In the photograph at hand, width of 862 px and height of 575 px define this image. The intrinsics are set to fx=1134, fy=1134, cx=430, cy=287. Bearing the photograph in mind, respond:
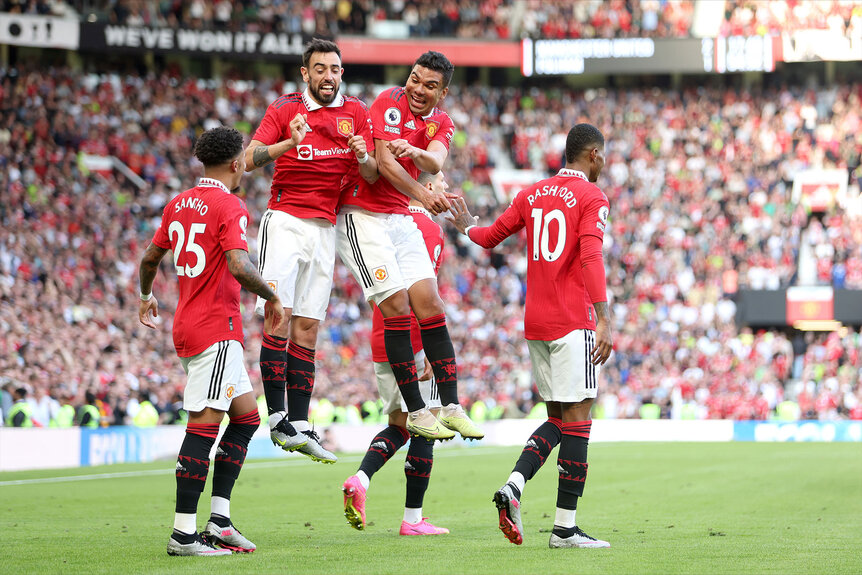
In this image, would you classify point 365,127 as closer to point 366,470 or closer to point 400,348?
point 400,348

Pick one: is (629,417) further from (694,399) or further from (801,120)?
(801,120)

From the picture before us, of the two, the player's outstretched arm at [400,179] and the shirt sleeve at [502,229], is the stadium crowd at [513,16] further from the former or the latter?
the shirt sleeve at [502,229]

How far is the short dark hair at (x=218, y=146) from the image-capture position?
27.0 feet

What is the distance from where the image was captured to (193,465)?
7.94 m

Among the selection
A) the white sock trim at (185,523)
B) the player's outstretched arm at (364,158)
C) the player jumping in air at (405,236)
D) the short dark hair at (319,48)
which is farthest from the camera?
the player jumping in air at (405,236)

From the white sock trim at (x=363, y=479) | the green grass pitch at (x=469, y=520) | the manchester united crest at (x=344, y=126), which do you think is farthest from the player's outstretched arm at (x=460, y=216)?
the green grass pitch at (x=469, y=520)

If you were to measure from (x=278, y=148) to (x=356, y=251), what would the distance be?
1.09 meters

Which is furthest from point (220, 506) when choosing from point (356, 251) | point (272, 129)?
point (272, 129)

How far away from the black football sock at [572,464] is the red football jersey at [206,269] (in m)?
2.51

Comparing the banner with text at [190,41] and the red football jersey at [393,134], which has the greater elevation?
the banner with text at [190,41]

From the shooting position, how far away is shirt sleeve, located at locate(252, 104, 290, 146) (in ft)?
28.3

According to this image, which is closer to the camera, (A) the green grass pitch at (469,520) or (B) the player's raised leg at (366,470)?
(A) the green grass pitch at (469,520)

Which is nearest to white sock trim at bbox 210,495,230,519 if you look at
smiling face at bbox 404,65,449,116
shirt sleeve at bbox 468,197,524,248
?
shirt sleeve at bbox 468,197,524,248

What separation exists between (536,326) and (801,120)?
3063 centimetres
